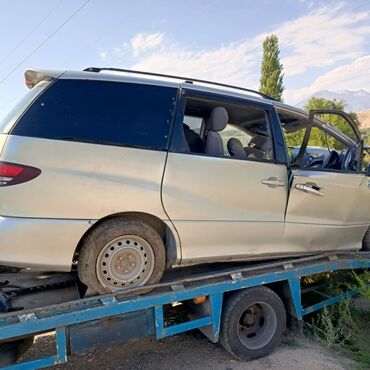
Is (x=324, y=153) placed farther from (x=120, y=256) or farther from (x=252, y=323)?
(x=120, y=256)

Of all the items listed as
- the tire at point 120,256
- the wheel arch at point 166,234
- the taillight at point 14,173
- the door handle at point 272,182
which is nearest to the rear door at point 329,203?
the door handle at point 272,182

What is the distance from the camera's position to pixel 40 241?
278cm

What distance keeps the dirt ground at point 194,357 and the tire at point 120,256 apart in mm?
1162

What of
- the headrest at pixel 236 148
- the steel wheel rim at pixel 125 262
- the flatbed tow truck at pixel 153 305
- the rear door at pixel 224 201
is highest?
the headrest at pixel 236 148

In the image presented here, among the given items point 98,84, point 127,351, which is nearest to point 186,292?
point 127,351

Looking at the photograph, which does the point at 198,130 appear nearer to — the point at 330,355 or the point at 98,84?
the point at 98,84

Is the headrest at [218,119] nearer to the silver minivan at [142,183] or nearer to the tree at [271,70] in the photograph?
the silver minivan at [142,183]

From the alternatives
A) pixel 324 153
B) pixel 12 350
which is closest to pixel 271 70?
pixel 324 153

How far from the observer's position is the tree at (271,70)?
3431cm

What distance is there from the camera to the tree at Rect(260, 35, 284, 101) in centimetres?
3431

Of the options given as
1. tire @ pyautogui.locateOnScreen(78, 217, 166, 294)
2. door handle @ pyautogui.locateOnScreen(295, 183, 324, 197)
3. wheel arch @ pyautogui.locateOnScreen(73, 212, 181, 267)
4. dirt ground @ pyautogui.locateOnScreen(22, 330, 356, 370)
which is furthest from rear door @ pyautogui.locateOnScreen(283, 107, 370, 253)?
tire @ pyautogui.locateOnScreen(78, 217, 166, 294)

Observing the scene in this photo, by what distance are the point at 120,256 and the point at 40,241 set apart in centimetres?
63

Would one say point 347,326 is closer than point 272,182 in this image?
No

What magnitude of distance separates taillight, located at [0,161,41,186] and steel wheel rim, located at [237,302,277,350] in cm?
245
